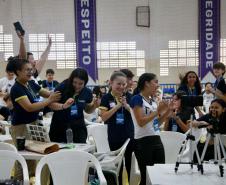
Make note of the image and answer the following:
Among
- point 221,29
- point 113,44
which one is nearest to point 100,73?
point 113,44

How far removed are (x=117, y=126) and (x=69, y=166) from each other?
92cm

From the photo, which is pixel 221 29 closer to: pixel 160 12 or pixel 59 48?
pixel 160 12

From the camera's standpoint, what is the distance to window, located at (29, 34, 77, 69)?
424 inches

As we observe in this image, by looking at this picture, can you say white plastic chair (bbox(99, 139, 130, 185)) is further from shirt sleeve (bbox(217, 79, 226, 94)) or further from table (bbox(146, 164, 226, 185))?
shirt sleeve (bbox(217, 79, 226, 94))

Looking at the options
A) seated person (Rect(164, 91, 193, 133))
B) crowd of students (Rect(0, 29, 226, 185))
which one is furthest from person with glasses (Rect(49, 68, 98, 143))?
seated person (Rect(164, 91, 193, 133))

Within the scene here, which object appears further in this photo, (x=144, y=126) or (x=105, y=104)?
(x=105, y=104)

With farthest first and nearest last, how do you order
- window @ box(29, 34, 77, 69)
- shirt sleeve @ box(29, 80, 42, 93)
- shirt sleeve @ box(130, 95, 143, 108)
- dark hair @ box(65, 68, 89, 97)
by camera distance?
window @ box(29, 34, 77, 69) → shirt sleeve @ box(29, 80, 42, 93) → dark hair @ box(65, 68, 89, 97) → shirt sleeve @ box(130, 95, 143, 108)

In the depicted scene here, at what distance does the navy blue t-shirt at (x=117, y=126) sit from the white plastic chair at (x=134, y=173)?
0.22 metres

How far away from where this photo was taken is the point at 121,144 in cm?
343

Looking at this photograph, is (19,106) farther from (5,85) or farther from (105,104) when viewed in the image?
(5,85)

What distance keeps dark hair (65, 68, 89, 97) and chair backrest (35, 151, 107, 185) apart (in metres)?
0.88

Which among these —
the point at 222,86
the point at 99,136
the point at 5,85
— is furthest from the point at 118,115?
the point at 5,85

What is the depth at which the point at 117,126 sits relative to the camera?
346 centimetres

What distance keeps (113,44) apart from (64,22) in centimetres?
170
